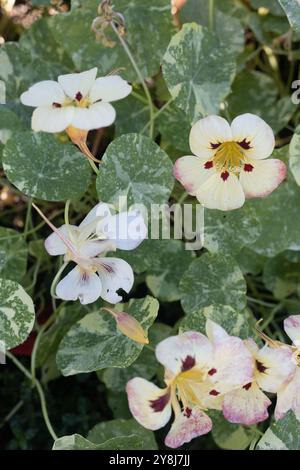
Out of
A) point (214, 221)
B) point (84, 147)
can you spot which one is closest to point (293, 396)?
point (214, 221)

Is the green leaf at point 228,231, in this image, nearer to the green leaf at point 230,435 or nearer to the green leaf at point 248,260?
the green leaf at point 248,260

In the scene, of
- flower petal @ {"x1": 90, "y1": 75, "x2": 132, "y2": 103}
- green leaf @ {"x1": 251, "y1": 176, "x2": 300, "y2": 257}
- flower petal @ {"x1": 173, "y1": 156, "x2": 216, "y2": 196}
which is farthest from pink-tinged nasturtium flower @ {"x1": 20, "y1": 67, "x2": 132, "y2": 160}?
green leaf @ {"x1": 251, "y1": 176, "x2": 300, "y2": 257}

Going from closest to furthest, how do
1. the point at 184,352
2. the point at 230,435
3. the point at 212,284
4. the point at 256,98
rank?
1. the point at 184,352
2. the point at 212,284
3. the point at 230,435
4. the point at 256,98

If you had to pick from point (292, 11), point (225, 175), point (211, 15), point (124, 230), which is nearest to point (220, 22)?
point (211, 15)

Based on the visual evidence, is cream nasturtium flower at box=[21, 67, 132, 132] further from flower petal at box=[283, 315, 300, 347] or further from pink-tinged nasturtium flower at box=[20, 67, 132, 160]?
flower petal at box=[283, 315, 300, 347]

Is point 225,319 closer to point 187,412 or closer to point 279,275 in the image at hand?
point 187,412

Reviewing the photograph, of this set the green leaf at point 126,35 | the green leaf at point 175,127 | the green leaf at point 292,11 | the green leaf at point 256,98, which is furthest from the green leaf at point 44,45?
the green leaf at point 292,11
